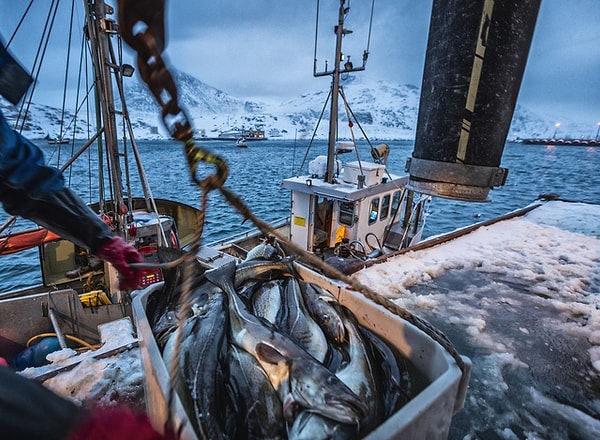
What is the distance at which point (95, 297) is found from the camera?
6.04 m

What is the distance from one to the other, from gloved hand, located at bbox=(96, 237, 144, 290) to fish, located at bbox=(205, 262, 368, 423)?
87 centimetres

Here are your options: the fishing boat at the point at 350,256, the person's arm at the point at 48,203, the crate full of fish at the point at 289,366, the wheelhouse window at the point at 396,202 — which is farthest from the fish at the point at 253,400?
the wheelhouse window at the point at 396,202

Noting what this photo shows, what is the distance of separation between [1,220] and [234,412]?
24.5m

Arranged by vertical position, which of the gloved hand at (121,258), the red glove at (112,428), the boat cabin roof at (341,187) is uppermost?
Answer: the red glove at (112,428)

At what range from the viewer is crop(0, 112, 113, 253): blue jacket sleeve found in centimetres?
166

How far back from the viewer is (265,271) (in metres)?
3.02

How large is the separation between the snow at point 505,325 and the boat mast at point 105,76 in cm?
341

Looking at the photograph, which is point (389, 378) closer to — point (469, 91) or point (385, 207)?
point (469, 91)

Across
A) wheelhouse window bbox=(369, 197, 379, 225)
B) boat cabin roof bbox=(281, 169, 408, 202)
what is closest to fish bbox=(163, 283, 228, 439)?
boat cabin roof bbox=(281, 169, 408, 202)

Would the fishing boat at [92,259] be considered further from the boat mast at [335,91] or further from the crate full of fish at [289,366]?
the boat mast at [335,91]

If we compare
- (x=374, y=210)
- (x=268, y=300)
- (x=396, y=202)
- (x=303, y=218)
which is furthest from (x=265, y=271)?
(x=396, y=202)

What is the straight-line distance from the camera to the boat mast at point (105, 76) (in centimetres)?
531

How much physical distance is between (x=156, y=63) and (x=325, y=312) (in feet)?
6.31

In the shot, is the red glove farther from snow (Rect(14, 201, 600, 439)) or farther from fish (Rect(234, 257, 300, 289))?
snow (Rect(14, 201, 600, 439))
